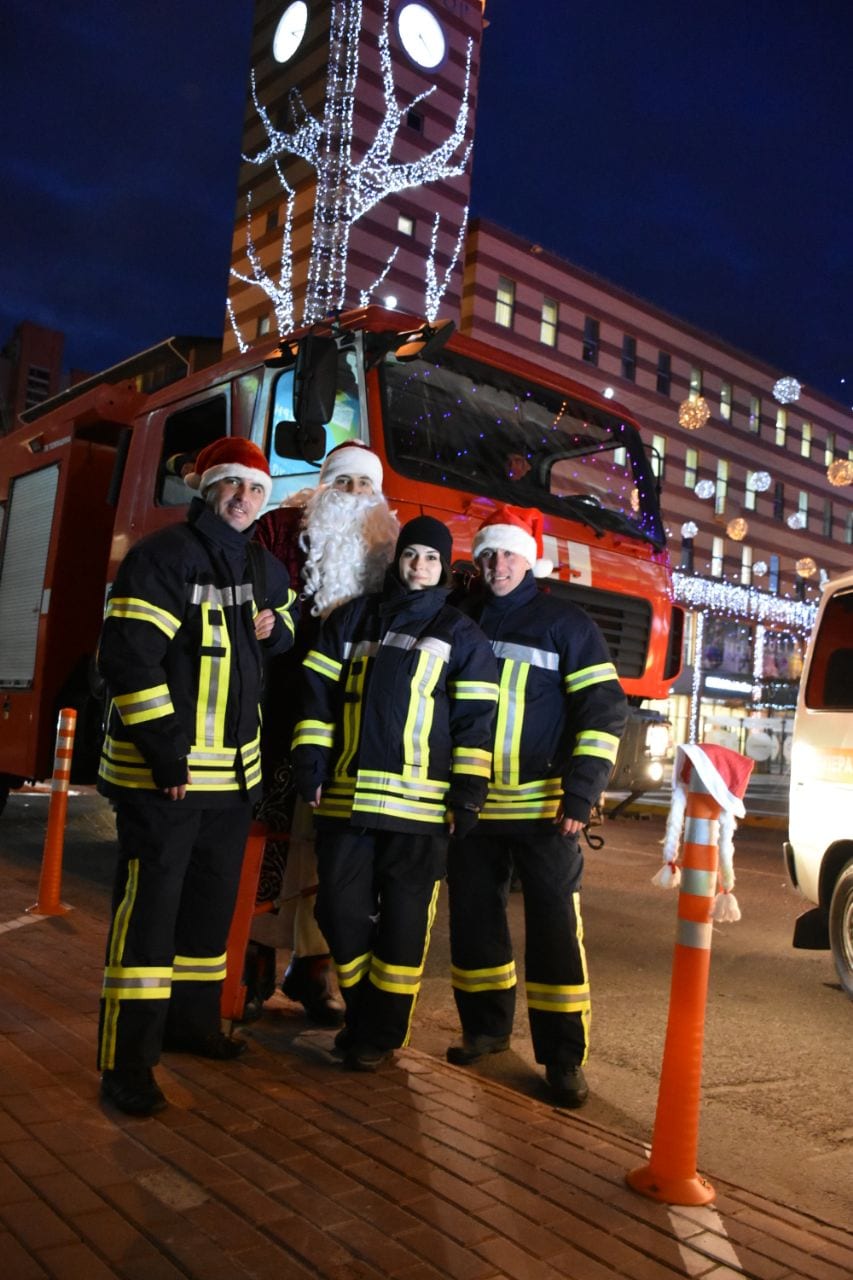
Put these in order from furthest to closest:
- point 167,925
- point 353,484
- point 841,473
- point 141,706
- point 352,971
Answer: point 841,473, point 353,484, point 352,971, point 167,925, point 141,706

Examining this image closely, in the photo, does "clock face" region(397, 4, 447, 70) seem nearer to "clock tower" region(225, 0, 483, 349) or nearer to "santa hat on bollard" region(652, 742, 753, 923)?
"clock tower" region(225, 0, 483, 349)

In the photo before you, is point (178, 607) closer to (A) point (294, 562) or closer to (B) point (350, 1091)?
(A) point (294, 562)

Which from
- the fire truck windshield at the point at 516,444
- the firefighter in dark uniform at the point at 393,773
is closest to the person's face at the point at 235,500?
the firefighter in dark uniform at the point at 393,773

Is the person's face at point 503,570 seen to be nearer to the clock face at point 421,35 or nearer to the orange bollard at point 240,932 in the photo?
the orange bollard at point 240,932

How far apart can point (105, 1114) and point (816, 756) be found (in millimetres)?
4029

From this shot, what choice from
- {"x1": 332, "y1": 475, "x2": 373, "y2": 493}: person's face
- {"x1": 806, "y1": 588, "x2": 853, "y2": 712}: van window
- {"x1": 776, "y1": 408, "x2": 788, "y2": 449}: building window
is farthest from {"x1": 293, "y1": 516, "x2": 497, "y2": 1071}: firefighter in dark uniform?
{"x1": 776, "y1": 408, "x2": 788, "y2": 449}: building window

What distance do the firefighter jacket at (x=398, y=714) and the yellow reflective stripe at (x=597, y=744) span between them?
33cm

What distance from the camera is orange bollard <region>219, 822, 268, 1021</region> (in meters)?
4.00

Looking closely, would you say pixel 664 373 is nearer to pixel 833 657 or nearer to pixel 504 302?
pixel 504 302

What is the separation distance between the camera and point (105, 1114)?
3256 millimetres

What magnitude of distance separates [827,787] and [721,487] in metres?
33.2

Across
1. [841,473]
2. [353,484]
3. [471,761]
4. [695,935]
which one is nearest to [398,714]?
[471,761]

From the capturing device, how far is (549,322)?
33.4 metres

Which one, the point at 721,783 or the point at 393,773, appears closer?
the point at 721,783
